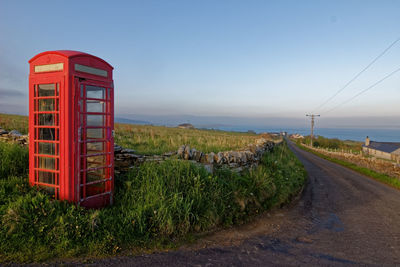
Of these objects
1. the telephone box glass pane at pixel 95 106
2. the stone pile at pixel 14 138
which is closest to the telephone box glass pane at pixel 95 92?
the telephone box glass pane at pixel 95 106

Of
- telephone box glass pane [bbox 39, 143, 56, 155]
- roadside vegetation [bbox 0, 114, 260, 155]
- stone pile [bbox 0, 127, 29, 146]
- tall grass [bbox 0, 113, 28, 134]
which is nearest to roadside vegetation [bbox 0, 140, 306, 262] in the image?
telephone box glass pane [bbox 39, 143, 56, 155]

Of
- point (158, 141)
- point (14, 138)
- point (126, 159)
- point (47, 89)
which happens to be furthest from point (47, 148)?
point (158, 141)

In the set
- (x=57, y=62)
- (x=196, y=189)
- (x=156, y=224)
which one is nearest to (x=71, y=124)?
(x=57, y=62)

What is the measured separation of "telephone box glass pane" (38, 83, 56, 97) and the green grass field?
73.6 inches

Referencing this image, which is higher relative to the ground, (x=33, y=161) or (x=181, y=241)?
(x=33, y=161)

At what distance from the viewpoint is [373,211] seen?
245 inches

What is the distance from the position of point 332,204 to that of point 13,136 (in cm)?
1024

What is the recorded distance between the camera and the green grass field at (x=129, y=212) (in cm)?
325

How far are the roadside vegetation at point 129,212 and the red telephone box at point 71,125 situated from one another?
300mm

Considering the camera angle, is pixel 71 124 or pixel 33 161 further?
pixel 33 161

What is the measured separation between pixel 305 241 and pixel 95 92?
16.9 ft

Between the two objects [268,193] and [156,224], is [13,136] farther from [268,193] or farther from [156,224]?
[268,193]

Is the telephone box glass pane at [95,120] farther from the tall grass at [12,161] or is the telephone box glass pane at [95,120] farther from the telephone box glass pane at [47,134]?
the tall grass at [12,161]

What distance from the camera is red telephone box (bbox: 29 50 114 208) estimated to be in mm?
3938
